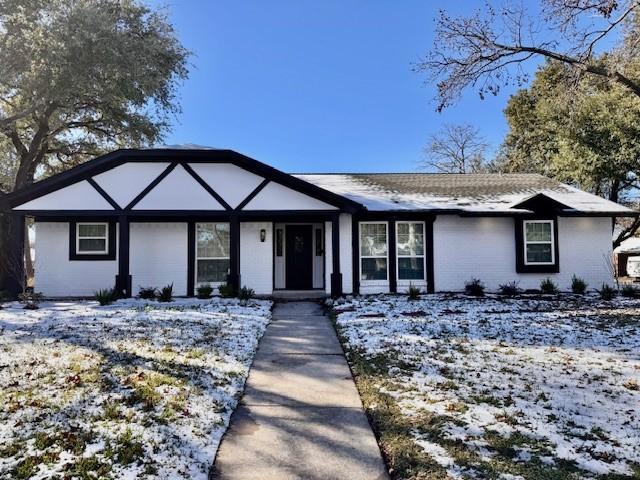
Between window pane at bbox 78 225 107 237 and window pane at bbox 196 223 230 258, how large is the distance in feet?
8.79

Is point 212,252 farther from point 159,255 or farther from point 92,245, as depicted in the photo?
point 92,245

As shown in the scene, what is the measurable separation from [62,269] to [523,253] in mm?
13248

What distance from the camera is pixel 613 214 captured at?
41.9 ft

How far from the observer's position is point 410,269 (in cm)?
1314

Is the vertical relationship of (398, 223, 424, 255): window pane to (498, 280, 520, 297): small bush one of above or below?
above

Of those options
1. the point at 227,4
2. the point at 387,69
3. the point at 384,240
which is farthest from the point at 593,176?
the point at 227,4

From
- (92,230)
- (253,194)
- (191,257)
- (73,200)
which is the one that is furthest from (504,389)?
(92,230)

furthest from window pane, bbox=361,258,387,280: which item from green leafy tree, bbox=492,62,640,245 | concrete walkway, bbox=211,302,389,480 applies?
green leafy tree, bbox=492,62,640,245

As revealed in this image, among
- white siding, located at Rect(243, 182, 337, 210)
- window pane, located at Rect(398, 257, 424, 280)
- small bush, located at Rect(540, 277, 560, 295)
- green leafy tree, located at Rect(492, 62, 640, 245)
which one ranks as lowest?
small bush, located at Rect(540, 277, 560, 295)

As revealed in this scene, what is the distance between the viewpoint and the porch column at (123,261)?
11.7 metres

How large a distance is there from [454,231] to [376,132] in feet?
50.2

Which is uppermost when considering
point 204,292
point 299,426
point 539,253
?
point 539,253

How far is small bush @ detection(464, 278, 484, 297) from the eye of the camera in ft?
41.2

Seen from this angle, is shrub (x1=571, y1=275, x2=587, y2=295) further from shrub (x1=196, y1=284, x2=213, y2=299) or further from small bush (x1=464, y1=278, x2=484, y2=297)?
shrub (x1=196, y1=284, x2=213, y2=299)
